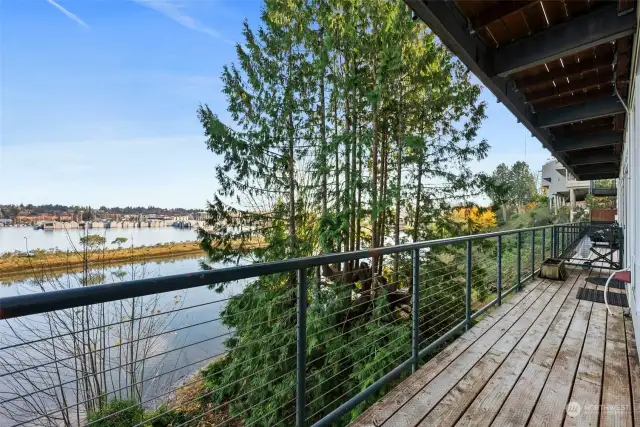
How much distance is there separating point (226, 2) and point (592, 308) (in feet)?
28.9

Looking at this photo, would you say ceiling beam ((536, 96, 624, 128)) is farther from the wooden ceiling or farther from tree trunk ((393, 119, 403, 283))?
tree trunk ((393, 119, 403, 283))

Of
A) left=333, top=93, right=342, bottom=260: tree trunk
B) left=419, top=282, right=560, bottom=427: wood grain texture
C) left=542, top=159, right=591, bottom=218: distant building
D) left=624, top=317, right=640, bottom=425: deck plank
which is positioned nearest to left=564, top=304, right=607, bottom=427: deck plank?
left=624, top=317, right=640, bottom=425: deck plank

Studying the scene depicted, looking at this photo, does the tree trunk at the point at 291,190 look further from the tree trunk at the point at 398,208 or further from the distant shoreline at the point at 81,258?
the tree trunk at the point at 398,208

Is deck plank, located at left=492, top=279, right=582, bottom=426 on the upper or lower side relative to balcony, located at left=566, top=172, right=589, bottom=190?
lower

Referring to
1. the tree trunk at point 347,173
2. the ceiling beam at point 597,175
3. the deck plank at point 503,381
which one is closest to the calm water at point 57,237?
the tree trunk at point 347,173

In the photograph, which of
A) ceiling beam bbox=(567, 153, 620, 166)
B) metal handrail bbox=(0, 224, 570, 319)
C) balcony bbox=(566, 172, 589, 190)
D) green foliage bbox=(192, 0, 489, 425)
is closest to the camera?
metal handrail bbox=(0, 224, 570, 319)

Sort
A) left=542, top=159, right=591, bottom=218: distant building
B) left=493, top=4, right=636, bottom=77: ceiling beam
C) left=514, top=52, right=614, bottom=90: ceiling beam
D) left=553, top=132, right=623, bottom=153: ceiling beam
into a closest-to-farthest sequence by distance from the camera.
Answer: left=493, top=4, right=636, bottom=77: ceiling beam < left=514, top=52, right=614, bottom=90: ceiling beam < left=553, top=132, right=623, bottom=153: ceiling beam < left=542, top=159, right=591, bottom=218: distant building

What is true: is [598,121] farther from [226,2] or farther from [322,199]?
[226,2]

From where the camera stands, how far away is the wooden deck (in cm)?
185

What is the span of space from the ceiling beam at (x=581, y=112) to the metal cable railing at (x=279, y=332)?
154cm

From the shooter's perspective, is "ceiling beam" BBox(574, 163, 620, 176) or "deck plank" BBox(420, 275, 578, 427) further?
"ceiling beam" BBox(574, 163, 620, 176)

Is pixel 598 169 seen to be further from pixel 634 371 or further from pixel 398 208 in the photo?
pixel 634 371

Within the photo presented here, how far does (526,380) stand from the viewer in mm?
2244

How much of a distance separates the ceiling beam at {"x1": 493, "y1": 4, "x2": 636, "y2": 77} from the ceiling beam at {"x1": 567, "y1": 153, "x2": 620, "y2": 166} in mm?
4959
